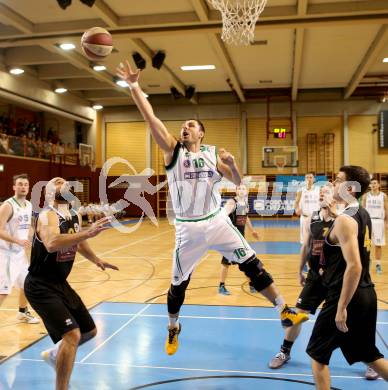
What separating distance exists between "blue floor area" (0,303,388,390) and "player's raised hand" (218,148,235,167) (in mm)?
2026

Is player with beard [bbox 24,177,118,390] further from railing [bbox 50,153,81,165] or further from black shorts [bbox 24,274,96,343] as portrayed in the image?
railing [bbox 50,153,81,165]

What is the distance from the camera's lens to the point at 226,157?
14.0 ft

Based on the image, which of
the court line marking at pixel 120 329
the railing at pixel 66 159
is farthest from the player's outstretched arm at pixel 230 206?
the railing at pixel 66 159

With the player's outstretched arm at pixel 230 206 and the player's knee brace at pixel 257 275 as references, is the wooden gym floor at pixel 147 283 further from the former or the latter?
the player's knee brace at pixel 257 275

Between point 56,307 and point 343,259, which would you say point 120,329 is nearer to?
point 56,307

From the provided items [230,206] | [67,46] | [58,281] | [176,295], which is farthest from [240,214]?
[67,46]

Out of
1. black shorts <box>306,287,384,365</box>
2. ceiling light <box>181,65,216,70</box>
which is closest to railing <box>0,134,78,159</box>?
ceiling light <box>181,65,216,70</box>

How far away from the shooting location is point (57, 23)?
47.6ft

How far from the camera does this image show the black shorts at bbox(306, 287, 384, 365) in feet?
10.9

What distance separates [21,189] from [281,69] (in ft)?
54.2

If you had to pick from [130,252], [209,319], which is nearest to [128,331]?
[209,319]

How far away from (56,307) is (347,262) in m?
2.25

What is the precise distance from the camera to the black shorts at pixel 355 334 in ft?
10.9

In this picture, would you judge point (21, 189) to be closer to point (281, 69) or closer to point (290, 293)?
point (290, 293)
